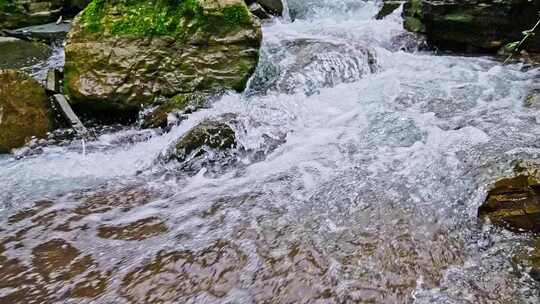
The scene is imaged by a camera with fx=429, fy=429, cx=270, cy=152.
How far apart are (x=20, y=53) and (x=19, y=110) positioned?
2.86m

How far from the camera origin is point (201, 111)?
16.4 ft

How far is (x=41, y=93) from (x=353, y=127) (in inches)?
141

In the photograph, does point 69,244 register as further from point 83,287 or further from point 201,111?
point 201,111

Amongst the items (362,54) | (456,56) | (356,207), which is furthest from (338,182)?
(456,56)

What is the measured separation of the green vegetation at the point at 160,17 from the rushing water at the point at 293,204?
88 cm

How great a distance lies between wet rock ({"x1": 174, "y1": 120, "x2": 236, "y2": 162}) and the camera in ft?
14.0

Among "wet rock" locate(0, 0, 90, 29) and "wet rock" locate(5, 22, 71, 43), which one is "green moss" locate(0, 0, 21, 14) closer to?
"wet rock" locate(0, 0, 90, 29)

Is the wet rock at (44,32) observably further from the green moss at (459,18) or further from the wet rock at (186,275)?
the green moss at (459,18)

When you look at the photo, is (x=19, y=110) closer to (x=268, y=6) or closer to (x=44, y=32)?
(x=44, y=32)

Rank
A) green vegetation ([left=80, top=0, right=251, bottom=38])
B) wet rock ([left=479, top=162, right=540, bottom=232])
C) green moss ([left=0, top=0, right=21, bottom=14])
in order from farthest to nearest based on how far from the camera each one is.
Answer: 1. green moss ([left=0, top=0, right=21, bottom=14])
2. green vegetation ([left=80, top=0, right=251, bottom=38])
3. wet rock ([left=479, top=162, right=540, bottom=232])

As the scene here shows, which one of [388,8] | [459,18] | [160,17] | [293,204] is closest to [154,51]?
[160,17]

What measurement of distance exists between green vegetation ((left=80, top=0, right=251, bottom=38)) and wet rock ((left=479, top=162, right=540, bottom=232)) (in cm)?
369

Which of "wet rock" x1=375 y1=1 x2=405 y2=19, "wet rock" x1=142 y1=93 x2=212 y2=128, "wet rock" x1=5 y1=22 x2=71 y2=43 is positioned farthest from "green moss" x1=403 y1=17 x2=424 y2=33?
"wet rock" x1=5 y1=22 x2=71 y2=43

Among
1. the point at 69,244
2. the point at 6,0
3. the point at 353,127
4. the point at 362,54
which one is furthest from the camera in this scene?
the point at 6,0
